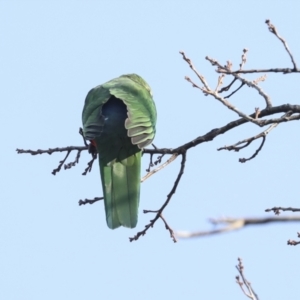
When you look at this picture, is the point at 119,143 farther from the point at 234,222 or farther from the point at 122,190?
the point at 234,222

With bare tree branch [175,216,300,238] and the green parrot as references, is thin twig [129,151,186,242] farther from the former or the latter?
bare tree branch [175,216,300,238]

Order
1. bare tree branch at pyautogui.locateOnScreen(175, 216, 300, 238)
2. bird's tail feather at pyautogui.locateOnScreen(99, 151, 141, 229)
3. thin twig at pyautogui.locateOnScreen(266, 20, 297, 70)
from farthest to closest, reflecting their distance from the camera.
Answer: bird's tail feather at pyautogui.locateOnScreen(99, 151, 141, 229) → thin twig at pyautogui.locateOnScreen(266, 20, 297, 70) → bare tree branch at pyautogui.locateOnScreen(175, 216, 300, 238)

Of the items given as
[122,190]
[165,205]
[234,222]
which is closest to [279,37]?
[165,205]

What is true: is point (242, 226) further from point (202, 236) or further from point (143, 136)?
point (143, 136)

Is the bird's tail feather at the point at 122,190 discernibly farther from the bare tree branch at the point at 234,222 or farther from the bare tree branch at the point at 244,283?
the bare tree branch at the point at 234,222

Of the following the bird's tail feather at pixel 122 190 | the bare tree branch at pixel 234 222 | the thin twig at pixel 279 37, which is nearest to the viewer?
the bare tree branch at pixel 234 222

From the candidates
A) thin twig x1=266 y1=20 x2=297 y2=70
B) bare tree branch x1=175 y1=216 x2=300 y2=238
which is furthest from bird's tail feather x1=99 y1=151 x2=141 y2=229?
bare tree branch x1=175 y1=216 x2=300 y2=238

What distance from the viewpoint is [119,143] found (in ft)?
18.6

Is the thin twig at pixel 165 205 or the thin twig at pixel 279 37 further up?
the thin twig at pixel 279 37

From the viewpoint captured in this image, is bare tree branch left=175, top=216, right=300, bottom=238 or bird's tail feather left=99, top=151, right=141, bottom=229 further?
bird's tail feather left=99, top=151, right=141, bottom=229

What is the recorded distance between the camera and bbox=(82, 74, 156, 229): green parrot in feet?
17.3

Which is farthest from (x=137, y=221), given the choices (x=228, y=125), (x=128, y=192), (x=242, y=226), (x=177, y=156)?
(x=242, y=226)

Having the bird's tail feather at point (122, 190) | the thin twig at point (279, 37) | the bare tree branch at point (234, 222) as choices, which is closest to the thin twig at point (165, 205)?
the bird's tail feather at point (122, 190)

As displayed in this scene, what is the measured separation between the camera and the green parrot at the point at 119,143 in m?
5.28
